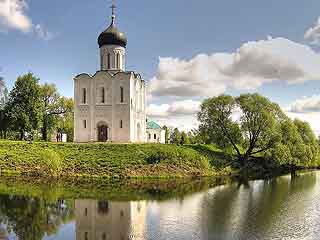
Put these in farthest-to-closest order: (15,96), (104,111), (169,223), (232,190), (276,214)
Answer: (15,96) → (104,111) → (232,190) → (276,214) → (169,223)

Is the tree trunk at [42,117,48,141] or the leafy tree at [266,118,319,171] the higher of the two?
the tree trunk at [42,117,48,141]

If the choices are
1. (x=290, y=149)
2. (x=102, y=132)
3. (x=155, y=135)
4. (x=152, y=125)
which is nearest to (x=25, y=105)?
(x=102, y=132)

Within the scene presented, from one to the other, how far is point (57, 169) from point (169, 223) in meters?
19.6

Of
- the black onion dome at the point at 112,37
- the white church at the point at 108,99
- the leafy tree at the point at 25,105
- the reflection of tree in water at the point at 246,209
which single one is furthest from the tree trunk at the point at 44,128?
the reflection of tree in water at the point at 246,209

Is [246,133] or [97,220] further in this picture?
[246,133]

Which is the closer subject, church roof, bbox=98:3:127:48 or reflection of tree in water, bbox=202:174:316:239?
reflection of tree in water, bbox=202:174:316:239

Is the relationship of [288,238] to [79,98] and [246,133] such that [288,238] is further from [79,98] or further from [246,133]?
[79,98]

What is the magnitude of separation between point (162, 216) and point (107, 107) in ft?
88.1

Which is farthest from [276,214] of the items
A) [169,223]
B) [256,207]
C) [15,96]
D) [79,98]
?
[15,96]

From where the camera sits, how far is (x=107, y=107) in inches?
1715

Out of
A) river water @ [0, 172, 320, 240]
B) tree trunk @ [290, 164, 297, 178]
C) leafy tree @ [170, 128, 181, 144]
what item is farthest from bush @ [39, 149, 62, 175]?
leafy tree @ [170, 128, 181, 144]

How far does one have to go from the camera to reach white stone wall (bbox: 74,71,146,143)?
4303 centimetres

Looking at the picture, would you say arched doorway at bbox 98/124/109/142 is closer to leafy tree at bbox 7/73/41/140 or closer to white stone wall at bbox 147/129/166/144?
leafy tree at bbox 7/73/41/140

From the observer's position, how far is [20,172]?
32875 mm
